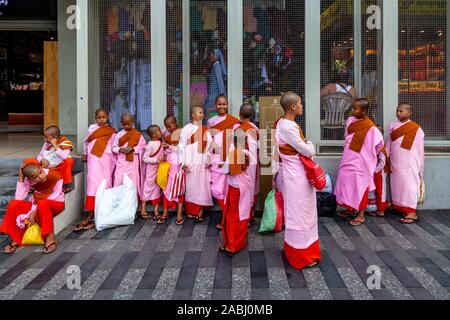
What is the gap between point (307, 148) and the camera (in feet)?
12.6

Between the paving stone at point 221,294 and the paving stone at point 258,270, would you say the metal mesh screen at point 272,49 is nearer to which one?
the paving stone at point 258,270

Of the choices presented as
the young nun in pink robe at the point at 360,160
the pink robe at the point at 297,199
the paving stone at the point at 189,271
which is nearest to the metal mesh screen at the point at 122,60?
the paving stone at the point at 189,271

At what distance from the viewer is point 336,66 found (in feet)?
20.8

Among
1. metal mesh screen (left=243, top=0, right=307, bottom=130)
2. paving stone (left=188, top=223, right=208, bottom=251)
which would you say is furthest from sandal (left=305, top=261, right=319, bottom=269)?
metal mesh screen (left=243, top=0, right=307, bottom=130)

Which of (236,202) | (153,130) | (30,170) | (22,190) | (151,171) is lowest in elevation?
(236,202)

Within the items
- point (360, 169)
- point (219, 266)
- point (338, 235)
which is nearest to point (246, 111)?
point (360, 169)

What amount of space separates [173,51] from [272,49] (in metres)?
1.60

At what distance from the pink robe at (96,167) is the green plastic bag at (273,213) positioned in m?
2.25

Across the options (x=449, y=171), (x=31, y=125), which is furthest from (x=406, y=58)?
(x=31, y=125)

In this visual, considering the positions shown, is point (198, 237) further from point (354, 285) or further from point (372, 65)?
point (372, 65)

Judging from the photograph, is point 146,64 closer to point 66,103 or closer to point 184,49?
point 184,49

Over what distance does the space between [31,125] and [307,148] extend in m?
11.8

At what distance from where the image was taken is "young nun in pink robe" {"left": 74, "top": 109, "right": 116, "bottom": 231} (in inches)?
216
